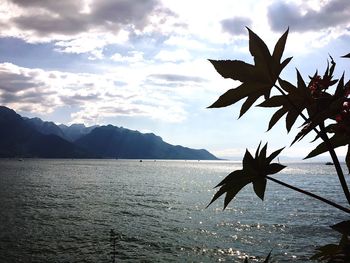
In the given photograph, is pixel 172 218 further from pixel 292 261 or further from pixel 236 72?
pixel 236 72

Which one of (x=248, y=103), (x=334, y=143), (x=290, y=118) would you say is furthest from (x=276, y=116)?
(x=334, y=143)

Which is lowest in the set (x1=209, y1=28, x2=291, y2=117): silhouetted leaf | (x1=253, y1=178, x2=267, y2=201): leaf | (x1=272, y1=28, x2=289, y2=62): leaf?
(x1=253, y1=178, x2=267, y2=201): leaf

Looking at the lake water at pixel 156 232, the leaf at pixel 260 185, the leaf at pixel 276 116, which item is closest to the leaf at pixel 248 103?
the leaf at pixel 276 116

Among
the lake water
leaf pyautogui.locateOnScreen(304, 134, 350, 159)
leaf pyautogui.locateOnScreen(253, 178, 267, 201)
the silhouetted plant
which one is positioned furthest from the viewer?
the lake water

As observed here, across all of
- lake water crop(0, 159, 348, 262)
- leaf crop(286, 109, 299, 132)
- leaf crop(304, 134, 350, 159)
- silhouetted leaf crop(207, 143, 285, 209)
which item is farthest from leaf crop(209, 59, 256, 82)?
lake water crop(0, 159, 348, 262)

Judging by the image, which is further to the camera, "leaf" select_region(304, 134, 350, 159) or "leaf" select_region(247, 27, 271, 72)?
"leaf" select_region(304, 134, 350, 159)

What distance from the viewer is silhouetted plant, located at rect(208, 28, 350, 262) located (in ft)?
5.96

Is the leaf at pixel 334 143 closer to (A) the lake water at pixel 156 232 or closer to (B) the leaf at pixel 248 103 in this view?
(B) the leaf at pixel 248 103

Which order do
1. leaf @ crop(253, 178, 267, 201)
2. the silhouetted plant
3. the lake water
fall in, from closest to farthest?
the silhouetted plant
leaf @ crop(253, 178, 267, 201)
the lake water

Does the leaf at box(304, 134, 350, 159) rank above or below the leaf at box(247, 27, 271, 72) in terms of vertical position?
below

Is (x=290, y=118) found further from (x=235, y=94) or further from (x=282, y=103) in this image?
(x=235, y=94)

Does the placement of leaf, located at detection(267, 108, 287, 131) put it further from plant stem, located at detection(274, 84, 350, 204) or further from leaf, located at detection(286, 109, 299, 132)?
plant stem, located at detection(274, 84, 350, 204)

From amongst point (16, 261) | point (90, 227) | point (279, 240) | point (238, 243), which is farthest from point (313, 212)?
point (16, 261)

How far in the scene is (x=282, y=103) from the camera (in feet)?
6.97
